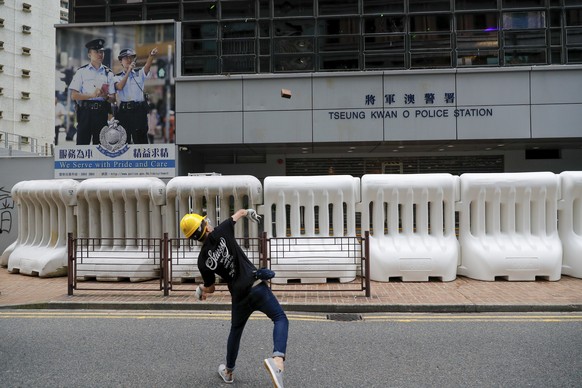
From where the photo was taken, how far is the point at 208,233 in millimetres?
4371

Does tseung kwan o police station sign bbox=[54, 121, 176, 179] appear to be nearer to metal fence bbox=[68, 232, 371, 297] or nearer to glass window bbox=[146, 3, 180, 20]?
glass window bbox=[146, 3, 180, 20]

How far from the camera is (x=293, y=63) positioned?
16.4 m

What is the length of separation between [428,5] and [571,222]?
405 inches

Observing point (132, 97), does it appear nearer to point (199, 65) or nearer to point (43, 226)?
point (199, 65)

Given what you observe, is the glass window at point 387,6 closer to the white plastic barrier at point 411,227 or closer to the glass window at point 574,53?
the glass window at point 574,53

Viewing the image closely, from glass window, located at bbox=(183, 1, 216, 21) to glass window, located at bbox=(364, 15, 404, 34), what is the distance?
561cm

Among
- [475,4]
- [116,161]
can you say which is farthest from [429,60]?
[116,161]

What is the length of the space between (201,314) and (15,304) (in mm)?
3217

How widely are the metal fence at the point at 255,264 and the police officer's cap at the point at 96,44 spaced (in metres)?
10.1

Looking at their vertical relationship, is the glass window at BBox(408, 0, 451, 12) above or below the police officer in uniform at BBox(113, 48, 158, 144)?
above

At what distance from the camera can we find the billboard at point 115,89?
1625 centimetres

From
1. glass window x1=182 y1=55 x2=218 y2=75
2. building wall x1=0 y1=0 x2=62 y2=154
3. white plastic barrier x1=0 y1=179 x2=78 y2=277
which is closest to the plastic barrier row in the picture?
white plastic barrier x1=0 y1=179 x2=78 y2=277

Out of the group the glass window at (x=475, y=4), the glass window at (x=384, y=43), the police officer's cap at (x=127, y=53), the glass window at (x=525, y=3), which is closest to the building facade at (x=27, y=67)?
the police officer's cap at (x=127, y=53)

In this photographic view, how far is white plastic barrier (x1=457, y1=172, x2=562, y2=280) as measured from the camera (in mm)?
8719
